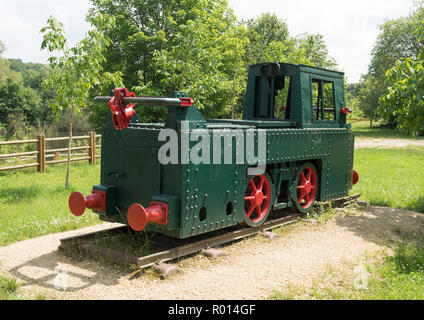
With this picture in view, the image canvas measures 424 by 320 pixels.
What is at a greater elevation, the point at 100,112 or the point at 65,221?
the point at 100,112

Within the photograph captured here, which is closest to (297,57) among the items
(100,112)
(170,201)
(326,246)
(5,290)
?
(100,112)

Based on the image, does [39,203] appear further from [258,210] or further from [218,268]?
[218,268]

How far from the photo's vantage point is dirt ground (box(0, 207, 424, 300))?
4.86m

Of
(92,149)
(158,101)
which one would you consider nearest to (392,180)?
(92,149)

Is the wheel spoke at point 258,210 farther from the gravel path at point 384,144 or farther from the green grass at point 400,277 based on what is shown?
the gravel path at point 384,144

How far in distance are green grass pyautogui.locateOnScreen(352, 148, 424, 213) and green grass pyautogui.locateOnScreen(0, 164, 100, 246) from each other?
272 inches

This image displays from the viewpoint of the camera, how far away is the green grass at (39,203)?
748cm

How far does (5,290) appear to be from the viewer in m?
4.79

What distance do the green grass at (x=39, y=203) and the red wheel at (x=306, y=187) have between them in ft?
12.5

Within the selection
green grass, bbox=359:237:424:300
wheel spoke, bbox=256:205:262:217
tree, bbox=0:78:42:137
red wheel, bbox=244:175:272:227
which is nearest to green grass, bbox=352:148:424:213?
green grass, bbox=359:237:424:300

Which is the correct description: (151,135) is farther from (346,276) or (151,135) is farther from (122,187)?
(346,276)

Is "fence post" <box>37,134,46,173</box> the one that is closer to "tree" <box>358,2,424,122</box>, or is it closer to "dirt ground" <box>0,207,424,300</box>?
"dirt ground" <box>0,207,424,300</box>

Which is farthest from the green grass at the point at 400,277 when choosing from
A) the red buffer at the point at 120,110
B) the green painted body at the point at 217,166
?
the red buffer at the point at 120,110

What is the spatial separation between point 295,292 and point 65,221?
186 inches
